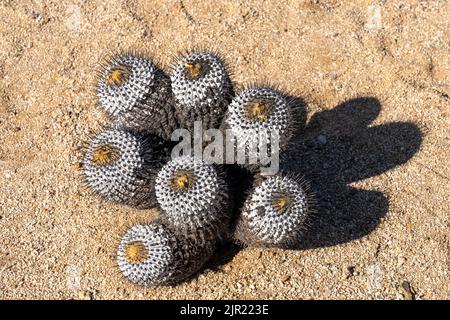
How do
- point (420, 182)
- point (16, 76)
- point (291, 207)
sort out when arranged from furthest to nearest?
point (16, 76)
point (420, 182)
point (291, 207)

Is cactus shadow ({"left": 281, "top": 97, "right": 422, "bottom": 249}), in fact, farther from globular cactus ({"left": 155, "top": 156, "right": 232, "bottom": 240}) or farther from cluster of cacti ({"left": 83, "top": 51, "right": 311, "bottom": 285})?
globular cactus ({"left": 155, "top": 156, "right": 232, "bottom": 240})

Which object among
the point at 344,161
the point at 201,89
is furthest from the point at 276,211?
the point at 344,161

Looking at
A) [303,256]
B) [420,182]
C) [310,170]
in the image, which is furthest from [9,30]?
[420,182]

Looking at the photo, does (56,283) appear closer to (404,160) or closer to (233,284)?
(233,284)

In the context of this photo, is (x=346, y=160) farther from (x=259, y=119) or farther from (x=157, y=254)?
(x=157, y=254)

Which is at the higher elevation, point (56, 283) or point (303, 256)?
point (303, 256)

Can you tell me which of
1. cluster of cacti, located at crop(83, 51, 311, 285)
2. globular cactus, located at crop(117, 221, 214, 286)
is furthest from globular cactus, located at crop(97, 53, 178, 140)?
globular cactus, located at crop(117, 221, 214, 286)

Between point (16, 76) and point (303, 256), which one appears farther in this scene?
point (16, 76)
